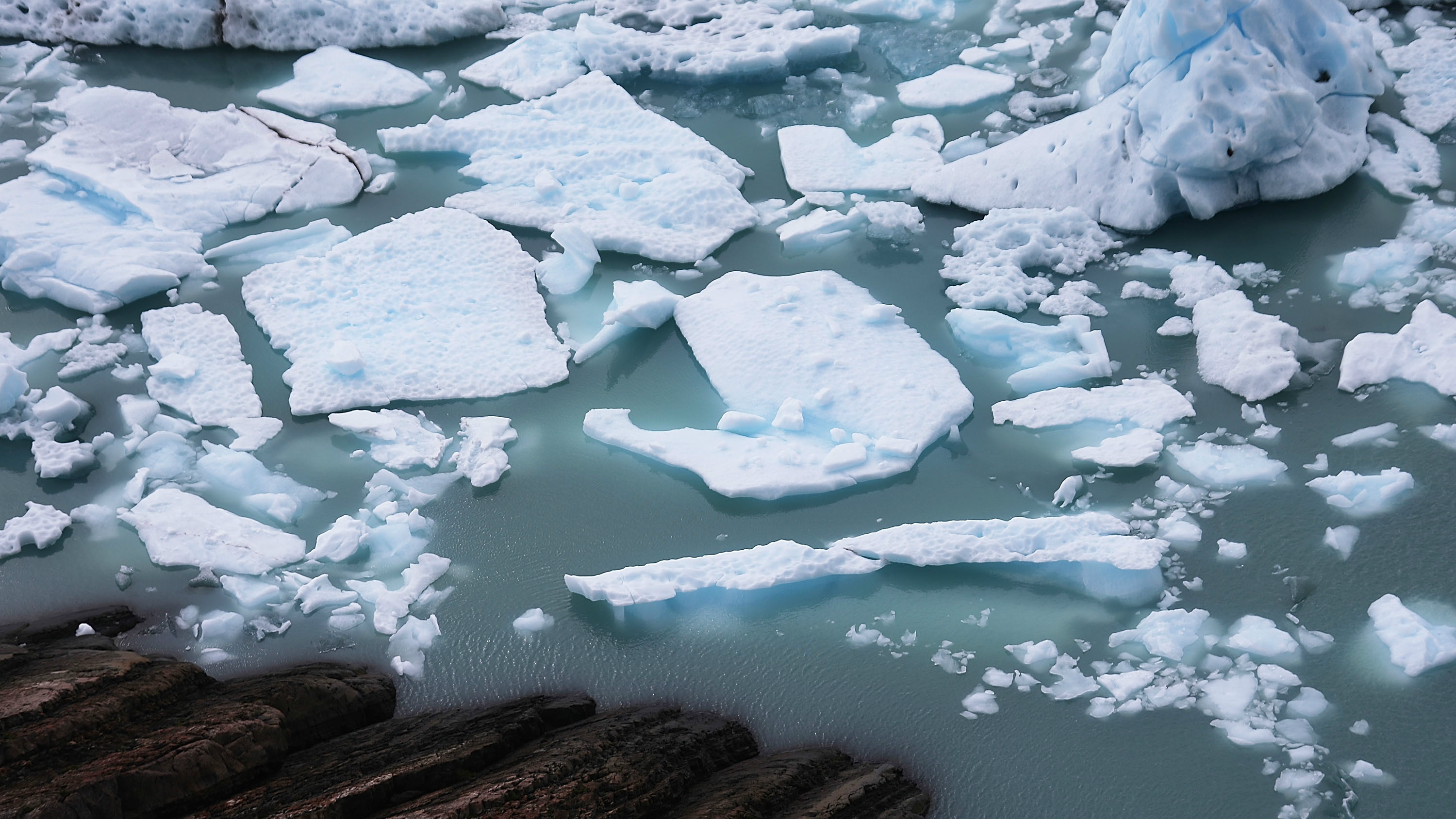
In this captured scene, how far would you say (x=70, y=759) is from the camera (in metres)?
2.35

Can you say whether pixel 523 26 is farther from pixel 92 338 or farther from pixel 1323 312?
pixel 1323 312

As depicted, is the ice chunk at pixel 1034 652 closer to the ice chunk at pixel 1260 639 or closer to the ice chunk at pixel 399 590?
the ice chunk at pixel 1260 639

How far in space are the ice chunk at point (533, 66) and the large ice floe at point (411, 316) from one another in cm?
121

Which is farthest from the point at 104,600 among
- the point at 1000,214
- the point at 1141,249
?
the point at 1141,249

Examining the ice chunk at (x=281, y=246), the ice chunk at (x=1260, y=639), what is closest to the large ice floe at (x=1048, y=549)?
the ice chunk at (x=1260, y=639)

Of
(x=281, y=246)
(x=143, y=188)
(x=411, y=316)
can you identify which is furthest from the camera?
(x=143, y=188)

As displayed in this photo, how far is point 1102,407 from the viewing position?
3.71 meters

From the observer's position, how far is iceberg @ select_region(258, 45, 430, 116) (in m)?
5.65

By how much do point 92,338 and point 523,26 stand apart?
3076mm

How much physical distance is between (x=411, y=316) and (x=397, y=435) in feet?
2.15

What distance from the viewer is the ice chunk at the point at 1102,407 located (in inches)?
144

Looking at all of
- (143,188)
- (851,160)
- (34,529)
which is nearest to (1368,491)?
(851,160)

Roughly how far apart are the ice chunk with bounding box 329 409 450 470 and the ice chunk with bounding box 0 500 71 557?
0.85 meters

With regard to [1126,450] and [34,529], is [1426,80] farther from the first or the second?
[34,529]
